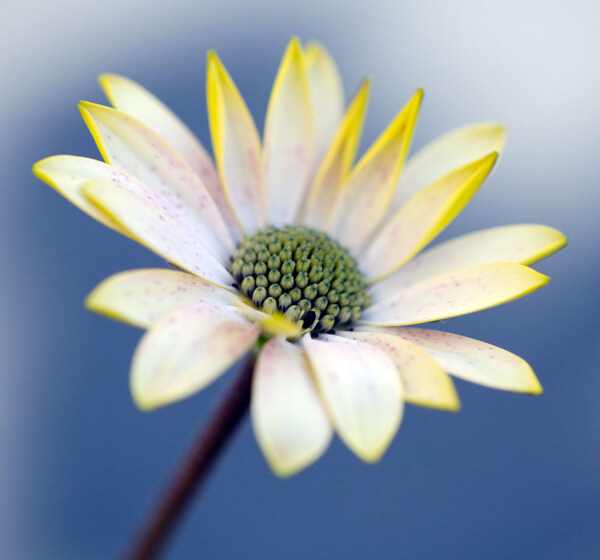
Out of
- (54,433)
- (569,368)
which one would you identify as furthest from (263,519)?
(569,368)

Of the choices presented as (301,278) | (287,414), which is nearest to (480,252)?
(301,278)

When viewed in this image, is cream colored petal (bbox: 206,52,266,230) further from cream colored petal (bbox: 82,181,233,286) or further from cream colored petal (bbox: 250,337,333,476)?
cream colored petal (bbox: 250,337,333,476)

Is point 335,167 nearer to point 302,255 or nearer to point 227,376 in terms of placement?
point 302,255

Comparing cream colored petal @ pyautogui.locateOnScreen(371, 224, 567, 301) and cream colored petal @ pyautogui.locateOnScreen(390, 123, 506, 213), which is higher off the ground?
cream colored petal @ pyautogui.locateOnScreen(390, 123, 506, 213)

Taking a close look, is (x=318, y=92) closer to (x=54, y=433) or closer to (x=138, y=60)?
(x=138, y=60)

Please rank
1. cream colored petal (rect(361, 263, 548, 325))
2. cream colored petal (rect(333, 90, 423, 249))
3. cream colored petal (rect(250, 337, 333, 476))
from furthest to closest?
1. cream colored petal (rect(333, 90, 423, 249))
2. cream colored petal (rect(361, 263, 548, 325))
3. cream colored petal (rect(250, 337, 333, 476))

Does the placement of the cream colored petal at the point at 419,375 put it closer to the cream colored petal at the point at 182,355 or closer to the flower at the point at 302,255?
the flower at the point at 302,255

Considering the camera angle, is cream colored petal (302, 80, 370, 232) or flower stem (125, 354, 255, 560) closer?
flower stem (125, 354, 255, 560)

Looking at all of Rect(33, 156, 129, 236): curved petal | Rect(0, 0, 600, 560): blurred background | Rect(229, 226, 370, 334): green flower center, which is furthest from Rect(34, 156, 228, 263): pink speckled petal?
Rect(0, 0, 600, 560): blurred background
